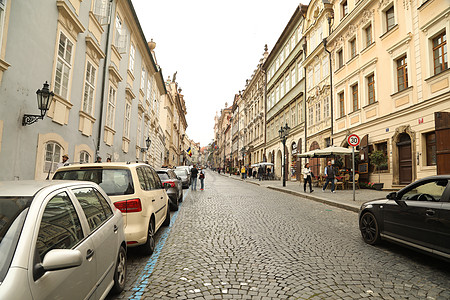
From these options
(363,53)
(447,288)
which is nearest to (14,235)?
(447,288)

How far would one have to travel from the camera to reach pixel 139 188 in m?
4.86

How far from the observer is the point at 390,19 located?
16484 mm

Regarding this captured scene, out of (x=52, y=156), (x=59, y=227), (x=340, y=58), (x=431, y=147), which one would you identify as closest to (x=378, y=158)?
(x=431, y=147)

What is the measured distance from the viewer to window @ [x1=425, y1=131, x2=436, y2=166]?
13.0m

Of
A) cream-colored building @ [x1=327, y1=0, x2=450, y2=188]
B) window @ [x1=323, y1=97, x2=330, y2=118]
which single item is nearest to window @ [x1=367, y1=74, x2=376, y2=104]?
cream-colored building @ [x1=327, y1=0, x2=450, y2=188]

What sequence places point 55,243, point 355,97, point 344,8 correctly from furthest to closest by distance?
point 344,8 → point 355,97 → point 55,243

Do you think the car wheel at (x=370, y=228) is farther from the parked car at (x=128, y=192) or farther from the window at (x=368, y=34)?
the window at (x=368, y=34)

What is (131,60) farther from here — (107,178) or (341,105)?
(107,178)

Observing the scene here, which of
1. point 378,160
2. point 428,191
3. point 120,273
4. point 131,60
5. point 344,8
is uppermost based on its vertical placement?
point 344,8

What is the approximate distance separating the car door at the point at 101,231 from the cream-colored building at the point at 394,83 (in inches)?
519

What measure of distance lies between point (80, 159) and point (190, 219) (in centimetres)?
661

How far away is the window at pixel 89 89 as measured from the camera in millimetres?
12687

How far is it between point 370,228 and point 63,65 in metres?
11.0

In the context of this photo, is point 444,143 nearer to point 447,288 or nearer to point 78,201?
point 447,288
